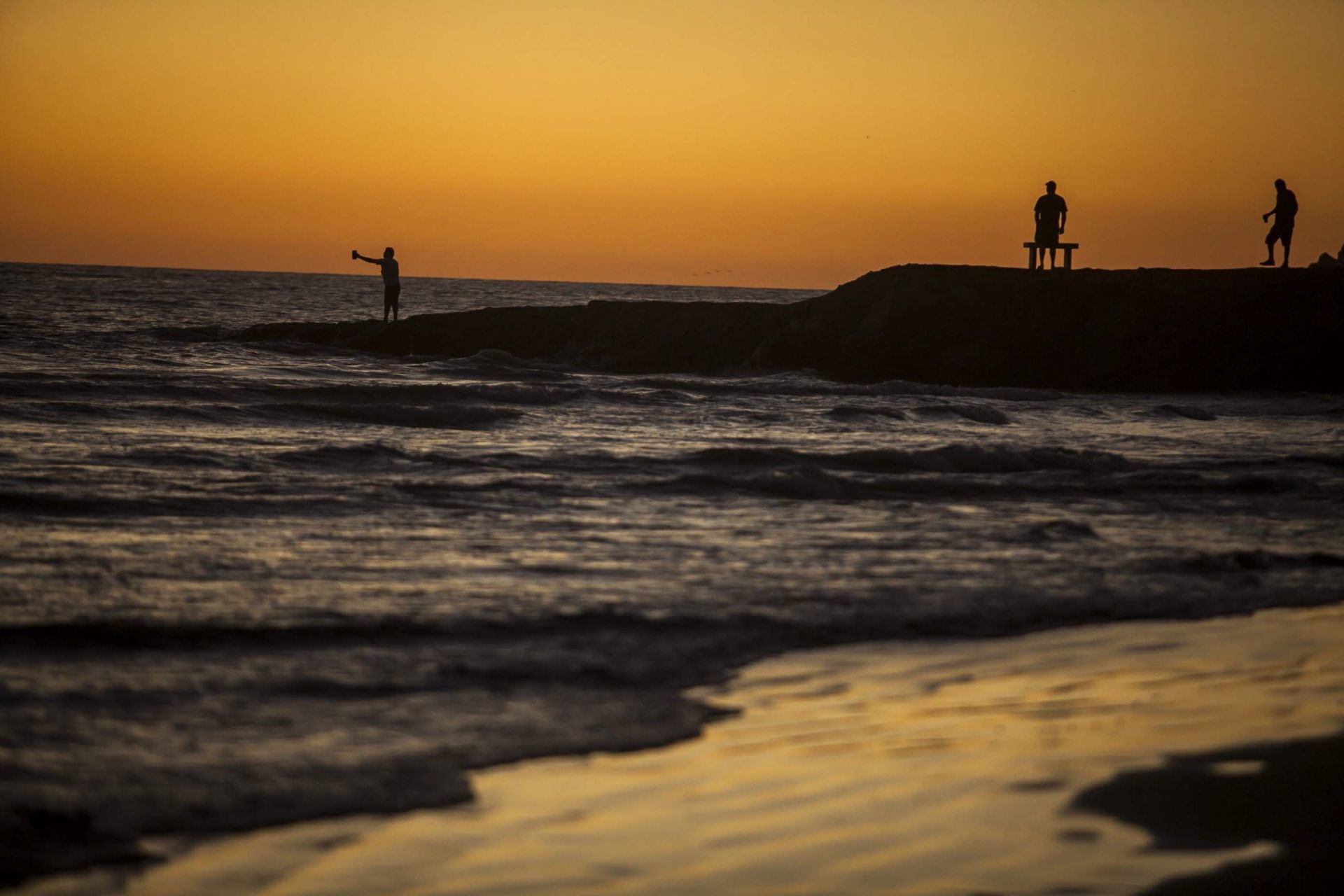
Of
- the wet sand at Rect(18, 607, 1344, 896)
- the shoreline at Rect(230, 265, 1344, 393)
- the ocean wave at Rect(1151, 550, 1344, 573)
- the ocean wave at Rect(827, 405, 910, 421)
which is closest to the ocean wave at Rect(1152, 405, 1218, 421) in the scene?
the ocean wave at Rect(827, 405, 910, 421)

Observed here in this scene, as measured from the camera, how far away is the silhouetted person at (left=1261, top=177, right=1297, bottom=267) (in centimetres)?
2356

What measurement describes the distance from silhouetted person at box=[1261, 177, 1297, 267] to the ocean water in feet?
27.5

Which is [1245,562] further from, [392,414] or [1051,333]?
[1051,333]

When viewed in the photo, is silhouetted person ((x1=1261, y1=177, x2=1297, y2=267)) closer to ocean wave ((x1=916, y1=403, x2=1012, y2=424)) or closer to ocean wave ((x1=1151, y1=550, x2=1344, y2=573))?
ocean wave ((x1=916, y1=403, x2=1012, y2=424))

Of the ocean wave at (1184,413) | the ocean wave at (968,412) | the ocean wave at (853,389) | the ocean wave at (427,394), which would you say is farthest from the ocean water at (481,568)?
the ocean wave at (853,389)

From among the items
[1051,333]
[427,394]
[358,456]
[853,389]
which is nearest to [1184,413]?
[853,389]

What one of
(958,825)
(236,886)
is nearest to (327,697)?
(236,886)

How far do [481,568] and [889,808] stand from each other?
396 centimetres

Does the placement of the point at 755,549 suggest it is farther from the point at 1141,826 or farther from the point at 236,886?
the point at 236,886

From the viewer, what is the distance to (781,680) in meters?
5.16

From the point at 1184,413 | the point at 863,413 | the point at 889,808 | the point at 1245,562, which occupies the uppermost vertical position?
the point at 1184,413

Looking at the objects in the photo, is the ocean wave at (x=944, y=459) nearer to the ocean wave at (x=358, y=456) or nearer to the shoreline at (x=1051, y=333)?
the ocean wave at (x=358, y=456)

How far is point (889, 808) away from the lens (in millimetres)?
3662

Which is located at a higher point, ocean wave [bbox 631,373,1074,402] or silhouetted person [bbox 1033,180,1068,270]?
silhouetted person [bbox 1033,180,1068,270]
